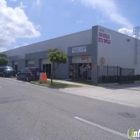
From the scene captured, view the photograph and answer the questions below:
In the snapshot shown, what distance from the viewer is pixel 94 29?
19.7 m

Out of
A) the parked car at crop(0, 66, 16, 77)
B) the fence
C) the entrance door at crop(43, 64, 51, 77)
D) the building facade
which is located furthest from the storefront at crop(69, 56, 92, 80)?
the parked car at crop(0, 66, 16, 77)

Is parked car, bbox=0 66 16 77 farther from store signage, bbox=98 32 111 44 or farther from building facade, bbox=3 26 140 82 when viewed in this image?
store signage, bbox=98 32 111 44

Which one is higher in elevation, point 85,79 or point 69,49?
point 69,49

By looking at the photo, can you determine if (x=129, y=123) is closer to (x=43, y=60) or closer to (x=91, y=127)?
(x=91, y=127)

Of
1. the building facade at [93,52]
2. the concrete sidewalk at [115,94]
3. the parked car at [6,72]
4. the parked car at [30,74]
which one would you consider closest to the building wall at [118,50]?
the building facade at [93,52]

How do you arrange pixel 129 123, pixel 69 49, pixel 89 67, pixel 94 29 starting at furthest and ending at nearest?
pixel 69 49
pixel 89 67
pixel 94 29
pixel 129 123

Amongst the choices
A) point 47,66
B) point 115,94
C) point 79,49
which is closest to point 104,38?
point 79,49

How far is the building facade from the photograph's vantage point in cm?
1964

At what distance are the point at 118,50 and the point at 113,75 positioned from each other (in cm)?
397

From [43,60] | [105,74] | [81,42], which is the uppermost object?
[81,42]

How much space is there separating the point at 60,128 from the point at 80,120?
105 centimetres

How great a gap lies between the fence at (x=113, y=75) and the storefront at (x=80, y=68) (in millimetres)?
1874

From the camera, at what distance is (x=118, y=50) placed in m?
22.7

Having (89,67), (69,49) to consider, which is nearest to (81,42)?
(69,49)
